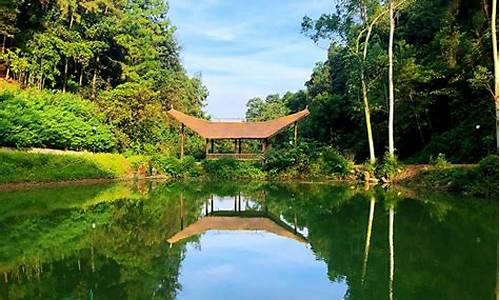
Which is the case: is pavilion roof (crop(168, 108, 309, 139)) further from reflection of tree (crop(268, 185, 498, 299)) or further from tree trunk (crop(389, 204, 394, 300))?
tree trunk (crop(389, 204, 394, 300))

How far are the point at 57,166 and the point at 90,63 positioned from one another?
42.8 ft

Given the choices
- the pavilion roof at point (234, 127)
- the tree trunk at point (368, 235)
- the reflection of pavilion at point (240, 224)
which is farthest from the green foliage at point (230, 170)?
the reflection of pavilion at point (240, 224)

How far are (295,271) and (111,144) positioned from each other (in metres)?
17.5

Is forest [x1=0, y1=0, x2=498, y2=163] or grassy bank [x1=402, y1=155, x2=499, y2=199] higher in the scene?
forest [x1=0, y1=0, x2=498, y2=163]

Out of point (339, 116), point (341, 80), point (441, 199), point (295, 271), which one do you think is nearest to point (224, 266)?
point (295, 271)

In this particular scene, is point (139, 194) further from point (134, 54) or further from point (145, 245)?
point (134, 54)

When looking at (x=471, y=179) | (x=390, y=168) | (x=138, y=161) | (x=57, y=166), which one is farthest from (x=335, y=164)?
(x=57, y=166)

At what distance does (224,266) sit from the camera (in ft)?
19.3

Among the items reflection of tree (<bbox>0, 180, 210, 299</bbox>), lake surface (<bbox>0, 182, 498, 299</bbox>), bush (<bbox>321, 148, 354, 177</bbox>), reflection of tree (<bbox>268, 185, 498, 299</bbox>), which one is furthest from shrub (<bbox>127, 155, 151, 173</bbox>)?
reflection of tree (<bbox>268, 185, 498, 299</bbox>)

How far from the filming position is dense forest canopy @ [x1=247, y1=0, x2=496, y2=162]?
17.1 m

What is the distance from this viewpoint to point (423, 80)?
738 inches

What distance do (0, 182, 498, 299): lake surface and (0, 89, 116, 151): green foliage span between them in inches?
188

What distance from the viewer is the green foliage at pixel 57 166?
1494 cm

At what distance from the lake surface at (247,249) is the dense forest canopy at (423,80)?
6.59 meters
